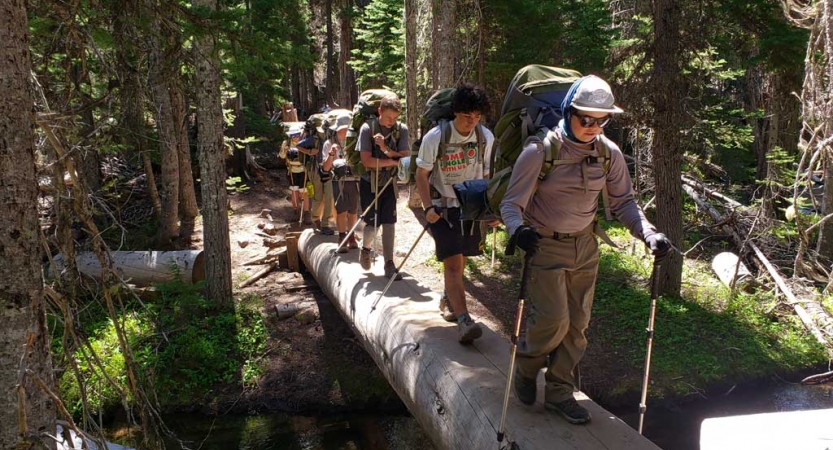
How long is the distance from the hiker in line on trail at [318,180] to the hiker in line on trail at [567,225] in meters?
6.34

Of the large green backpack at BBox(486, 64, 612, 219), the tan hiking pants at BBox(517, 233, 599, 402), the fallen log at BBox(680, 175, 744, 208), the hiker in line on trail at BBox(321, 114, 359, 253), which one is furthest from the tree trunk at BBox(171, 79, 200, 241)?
the fallen log at BBox(680, 175, 744, 208)

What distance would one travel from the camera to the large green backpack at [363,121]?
23.6 ft

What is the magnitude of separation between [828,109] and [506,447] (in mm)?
8107

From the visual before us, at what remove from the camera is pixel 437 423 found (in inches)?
175

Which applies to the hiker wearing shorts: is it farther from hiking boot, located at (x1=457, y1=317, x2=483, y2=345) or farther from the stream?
hiking boot, located at (x1=457, y1=317, x2=483, y2=345)

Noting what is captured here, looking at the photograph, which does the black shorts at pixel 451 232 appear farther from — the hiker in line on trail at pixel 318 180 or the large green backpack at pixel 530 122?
the hiker in line on trail at pixel 318 180

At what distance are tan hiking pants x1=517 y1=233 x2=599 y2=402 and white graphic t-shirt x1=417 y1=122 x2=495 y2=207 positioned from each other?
1.73 meters

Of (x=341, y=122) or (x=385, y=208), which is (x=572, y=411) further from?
(x=341, y=122)

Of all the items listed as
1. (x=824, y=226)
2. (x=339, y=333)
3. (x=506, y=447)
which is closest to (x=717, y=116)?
(x=824, y=226)

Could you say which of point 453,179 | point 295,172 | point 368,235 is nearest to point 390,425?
point 368,235

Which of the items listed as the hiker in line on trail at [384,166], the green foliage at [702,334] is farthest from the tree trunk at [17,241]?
the green foliage at [702,334]

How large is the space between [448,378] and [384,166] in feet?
10.5

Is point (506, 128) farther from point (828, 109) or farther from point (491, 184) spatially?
point (828, 109)

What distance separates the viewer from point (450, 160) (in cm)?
546
